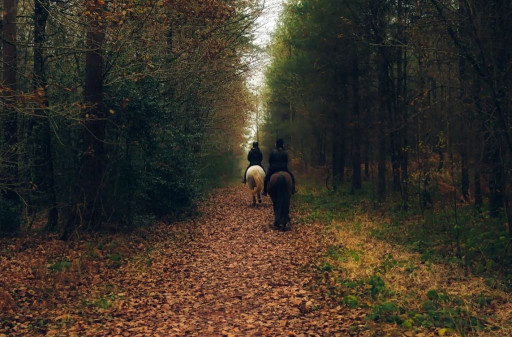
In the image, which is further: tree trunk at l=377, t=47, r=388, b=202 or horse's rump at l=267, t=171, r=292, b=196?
tree trunk at l=377, t=47, r=388, b=202

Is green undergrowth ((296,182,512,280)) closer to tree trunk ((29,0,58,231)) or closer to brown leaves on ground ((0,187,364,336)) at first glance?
brown leaves on ground ((0,187,364,336))

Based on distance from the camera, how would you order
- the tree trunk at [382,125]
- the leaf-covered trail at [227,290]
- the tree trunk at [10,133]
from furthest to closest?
the tree trunk at [382,125], the tree trunk at [10,133], the leaf-covered trail at [227,290]

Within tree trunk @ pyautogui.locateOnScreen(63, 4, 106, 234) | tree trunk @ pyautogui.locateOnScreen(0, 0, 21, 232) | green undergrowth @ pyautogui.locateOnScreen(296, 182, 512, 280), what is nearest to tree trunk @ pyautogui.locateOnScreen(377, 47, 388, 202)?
green undergrowth @ pyautogui.locateOnScreen(296, 182, 512, 280)

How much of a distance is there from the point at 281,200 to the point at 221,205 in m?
7.62

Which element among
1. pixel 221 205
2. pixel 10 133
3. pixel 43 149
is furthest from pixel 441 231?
pixel 10 133

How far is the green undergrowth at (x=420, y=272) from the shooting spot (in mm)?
5242

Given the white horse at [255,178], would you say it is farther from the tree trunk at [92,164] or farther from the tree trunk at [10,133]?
the tree trunk at [10,133]

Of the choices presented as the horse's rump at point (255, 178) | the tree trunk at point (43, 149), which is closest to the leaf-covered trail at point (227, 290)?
the tree trunk at point (43, 149)

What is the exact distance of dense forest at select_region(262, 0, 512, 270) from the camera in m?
7.58

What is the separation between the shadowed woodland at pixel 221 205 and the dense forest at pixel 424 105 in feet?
0.25

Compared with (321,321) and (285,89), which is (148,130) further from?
(285,89)

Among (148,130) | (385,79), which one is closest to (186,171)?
(148,130)

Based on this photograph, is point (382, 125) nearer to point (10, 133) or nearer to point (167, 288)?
point (167, 288)

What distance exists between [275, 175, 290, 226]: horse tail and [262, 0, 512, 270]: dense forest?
12.1 ft
